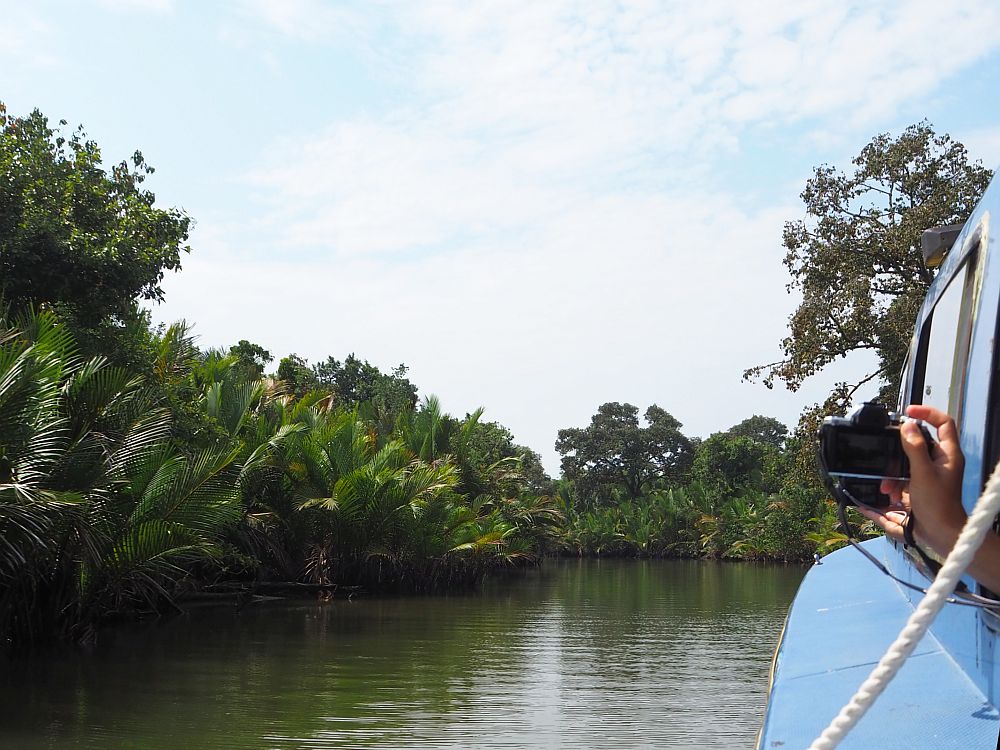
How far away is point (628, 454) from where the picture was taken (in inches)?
2552

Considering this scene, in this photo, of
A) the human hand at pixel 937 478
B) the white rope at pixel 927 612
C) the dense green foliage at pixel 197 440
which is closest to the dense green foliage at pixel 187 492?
the dense green foliage at pixel 197 440

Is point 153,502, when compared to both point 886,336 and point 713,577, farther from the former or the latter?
point 713,577

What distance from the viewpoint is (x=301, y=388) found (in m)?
35.2

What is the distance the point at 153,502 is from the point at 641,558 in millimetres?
46303

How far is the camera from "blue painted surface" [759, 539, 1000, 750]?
216 cm

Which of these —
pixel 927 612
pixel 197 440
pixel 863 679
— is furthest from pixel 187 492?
pixel 927 612

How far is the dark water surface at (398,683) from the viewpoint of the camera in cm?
780

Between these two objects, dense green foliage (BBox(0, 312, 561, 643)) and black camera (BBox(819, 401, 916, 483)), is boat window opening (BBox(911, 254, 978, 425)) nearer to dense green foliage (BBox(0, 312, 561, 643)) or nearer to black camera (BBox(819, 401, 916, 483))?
black camera (BBox(819, 401, 916, 483))

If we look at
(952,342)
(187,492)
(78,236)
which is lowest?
(187,492)

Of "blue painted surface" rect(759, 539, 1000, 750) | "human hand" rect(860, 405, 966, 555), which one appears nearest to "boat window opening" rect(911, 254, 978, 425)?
"blue painted surface" rect(759, 539, 1000, 750)

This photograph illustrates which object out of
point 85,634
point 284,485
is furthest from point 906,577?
point 284,485

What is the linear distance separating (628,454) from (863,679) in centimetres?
6273

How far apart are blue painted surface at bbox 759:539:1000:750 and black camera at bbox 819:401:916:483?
2.26ft

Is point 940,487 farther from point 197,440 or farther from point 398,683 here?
point 197,440
